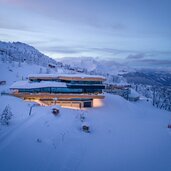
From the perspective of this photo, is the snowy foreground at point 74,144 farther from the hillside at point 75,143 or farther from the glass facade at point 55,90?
the glass facade at point 55,90

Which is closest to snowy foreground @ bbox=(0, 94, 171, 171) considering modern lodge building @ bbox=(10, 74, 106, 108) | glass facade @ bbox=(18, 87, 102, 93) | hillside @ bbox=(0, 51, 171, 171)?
hillside @ bbox=(0, 51, 171, 171)

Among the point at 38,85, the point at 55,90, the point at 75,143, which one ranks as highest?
the point at 38,85

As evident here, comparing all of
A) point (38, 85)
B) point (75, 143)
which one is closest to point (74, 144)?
point (75, 143)

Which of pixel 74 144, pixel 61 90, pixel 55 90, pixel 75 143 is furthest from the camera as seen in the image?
pixel 61 90

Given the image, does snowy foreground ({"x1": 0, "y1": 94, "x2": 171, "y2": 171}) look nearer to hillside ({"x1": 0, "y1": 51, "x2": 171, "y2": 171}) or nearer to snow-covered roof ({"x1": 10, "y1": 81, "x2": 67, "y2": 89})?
hillside ({"x1": 0, "y1": 51, "x2": 171, "y2": 171})

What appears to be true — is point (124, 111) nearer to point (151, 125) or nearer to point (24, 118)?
point (151, 125)

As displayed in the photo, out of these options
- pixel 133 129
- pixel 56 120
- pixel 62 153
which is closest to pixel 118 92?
pixel 133 129

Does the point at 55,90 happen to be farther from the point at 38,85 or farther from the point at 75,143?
the point at 75,143
